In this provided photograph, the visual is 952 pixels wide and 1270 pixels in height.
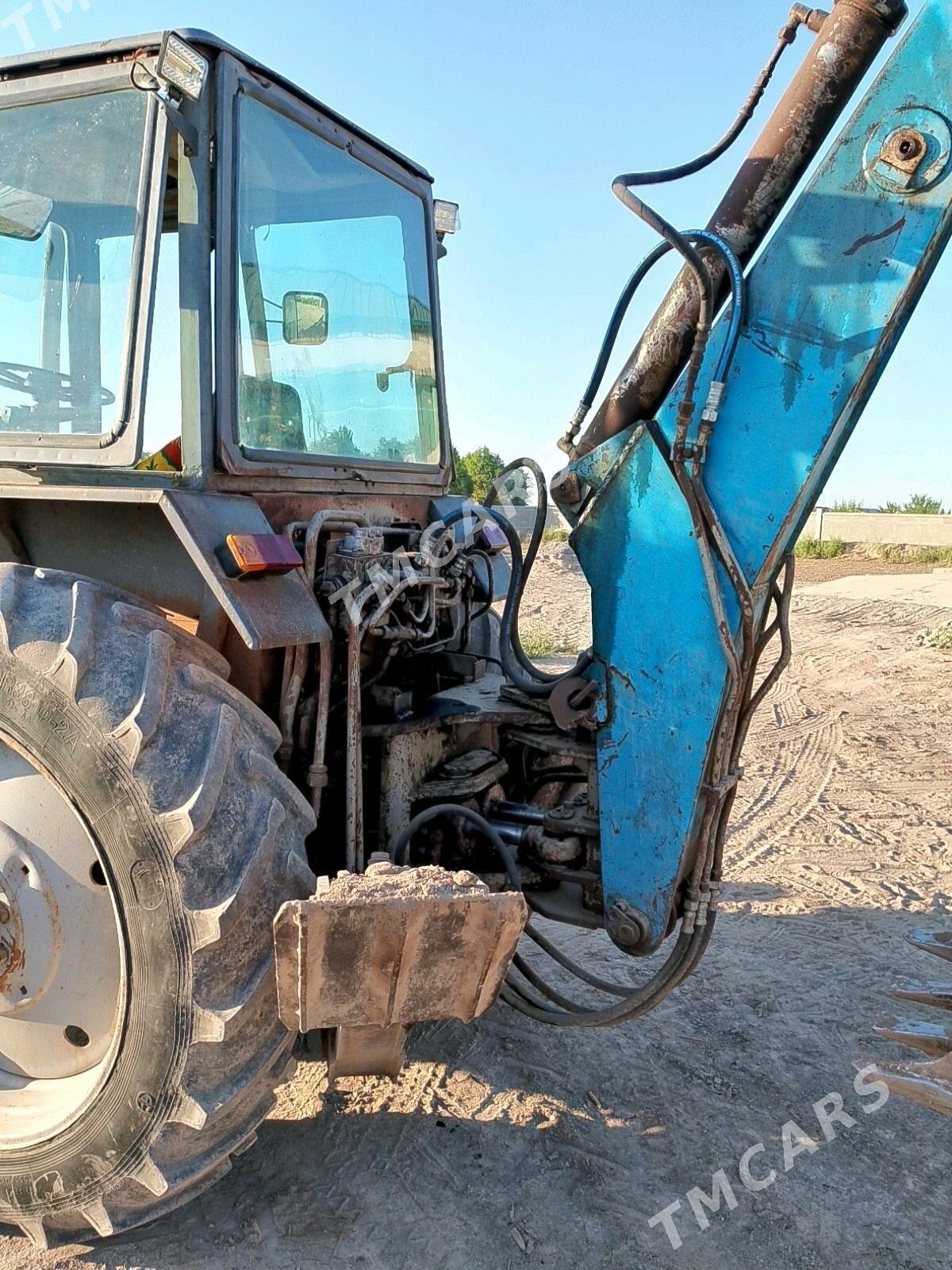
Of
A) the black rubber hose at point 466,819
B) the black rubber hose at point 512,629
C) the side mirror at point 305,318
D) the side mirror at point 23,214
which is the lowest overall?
the black rubber hose at point 466,819

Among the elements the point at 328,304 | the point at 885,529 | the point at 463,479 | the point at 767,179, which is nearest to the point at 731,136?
the point at 767,179

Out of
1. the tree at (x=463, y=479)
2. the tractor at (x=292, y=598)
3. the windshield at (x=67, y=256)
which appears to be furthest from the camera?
the tree at (x=463, y=479)

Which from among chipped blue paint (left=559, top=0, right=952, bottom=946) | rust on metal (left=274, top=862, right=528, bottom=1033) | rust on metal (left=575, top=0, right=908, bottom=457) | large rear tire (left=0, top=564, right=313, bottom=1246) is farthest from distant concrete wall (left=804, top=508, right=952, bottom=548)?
large rear tire (left=0, top=564, right=313, bottom=1246)

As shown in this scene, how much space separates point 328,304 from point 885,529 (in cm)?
1971

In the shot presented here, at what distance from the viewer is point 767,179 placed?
88.0 inches

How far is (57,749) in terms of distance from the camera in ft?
6.43

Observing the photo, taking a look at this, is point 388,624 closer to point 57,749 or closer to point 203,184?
point 57,749

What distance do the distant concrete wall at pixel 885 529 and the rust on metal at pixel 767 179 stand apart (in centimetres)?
1837

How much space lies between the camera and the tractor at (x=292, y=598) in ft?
6.29

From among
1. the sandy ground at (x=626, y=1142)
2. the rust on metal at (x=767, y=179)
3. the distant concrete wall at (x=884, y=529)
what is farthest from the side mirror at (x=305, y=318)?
the distant concrete wall at (x=884, y=529)

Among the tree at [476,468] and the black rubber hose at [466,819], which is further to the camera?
the tree at [476,468]

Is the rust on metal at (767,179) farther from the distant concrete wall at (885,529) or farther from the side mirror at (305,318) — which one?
the distant concrete wall at (885,529)

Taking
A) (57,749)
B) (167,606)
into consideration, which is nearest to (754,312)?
(167,606)

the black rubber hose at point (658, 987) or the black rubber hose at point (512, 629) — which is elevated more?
the black rubber hose at point (512, 629)
